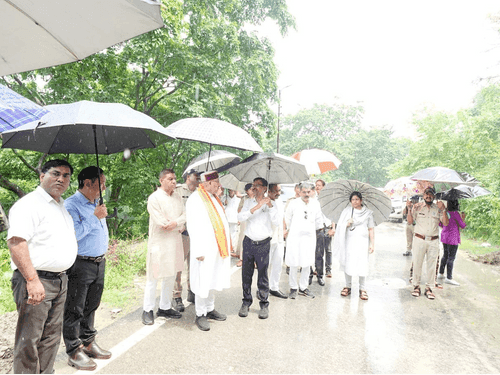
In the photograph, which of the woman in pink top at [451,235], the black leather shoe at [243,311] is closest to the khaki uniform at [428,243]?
the woman in pink top at [451,235]

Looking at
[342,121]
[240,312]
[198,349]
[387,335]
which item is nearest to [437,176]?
[387,335]

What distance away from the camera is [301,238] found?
5.80m

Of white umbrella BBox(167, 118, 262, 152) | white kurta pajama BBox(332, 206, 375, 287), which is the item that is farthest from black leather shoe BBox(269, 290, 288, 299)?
white umbrella BBox(167, 118, 262, 152)

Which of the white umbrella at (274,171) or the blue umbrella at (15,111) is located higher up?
the blue umbrella at (15,111)

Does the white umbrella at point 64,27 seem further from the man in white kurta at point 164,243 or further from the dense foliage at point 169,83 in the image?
the dense foliage at point 169,83

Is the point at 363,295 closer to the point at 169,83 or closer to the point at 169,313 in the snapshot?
the point at 169,313

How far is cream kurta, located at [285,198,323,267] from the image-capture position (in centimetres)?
571

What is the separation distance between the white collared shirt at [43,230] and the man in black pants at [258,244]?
249 centimetres

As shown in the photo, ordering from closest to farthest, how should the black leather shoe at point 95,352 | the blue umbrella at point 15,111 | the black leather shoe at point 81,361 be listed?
the blue umbrella at point 15,111, the black leather shoe at point 81,361, the black leather shoe at point 95,352

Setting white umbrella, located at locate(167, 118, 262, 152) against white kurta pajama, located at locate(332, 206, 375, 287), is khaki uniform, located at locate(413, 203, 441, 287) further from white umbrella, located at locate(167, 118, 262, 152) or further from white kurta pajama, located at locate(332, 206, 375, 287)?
white umbrella, located at locate(167, 118, 262, 152)

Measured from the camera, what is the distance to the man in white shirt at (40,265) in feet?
8.16

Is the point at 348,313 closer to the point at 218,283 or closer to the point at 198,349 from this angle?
the point at 218,283

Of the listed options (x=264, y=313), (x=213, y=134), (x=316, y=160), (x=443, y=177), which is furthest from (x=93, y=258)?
(x=443, y=177)

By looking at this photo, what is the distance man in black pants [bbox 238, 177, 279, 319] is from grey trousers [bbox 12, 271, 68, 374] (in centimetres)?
252
